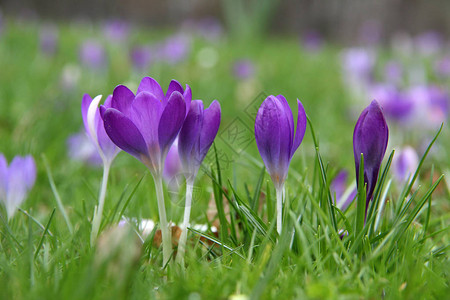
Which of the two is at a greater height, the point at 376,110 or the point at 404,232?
the point at 376,110

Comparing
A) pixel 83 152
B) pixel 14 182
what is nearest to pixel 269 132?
pixel 14 182

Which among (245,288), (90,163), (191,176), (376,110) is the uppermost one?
(376,110)

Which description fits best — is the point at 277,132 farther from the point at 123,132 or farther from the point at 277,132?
the point at 123,132

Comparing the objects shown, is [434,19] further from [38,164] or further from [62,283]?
[62,283]

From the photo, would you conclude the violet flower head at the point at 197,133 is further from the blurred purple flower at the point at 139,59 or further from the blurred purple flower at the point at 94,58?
the blurred purple flower at the point at 94,58

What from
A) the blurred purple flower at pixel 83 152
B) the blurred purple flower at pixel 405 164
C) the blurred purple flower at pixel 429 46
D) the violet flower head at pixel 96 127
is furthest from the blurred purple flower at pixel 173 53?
the blurred purple flower at pixel 429 46

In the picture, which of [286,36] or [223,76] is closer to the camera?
[223,76]

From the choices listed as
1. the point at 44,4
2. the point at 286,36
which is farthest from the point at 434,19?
the point at 44,4
